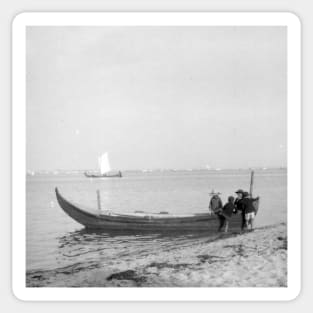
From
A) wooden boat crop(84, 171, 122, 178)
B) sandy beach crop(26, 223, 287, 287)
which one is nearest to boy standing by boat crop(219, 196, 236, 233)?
sandy beach crop(26, 223, 287, 287)

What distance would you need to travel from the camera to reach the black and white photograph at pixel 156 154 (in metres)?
2.91

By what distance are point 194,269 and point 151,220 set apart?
0.44 metres

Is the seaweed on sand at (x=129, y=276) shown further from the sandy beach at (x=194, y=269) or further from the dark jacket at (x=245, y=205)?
the dark jacket at (x=245, y=205)

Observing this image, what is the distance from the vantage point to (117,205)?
2965 millimetres

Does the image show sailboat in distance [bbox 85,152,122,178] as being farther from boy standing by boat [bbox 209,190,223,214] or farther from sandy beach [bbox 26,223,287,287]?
boy standing by boat [bbox 209,190,223,214]

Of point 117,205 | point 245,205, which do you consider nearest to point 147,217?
point 117,205

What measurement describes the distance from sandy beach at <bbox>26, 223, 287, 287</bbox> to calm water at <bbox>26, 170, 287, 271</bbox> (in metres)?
0.05

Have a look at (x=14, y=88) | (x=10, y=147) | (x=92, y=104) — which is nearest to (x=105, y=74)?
(x=92, y=104)

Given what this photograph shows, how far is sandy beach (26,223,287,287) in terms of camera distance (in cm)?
289

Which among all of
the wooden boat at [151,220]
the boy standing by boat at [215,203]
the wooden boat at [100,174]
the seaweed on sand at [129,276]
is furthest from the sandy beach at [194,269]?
the wooden boat at [100,174]

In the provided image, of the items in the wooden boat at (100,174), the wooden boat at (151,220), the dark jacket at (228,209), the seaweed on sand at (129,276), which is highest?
the wooden boat at (100,174)

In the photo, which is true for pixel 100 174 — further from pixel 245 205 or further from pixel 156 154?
pixel 245 205
